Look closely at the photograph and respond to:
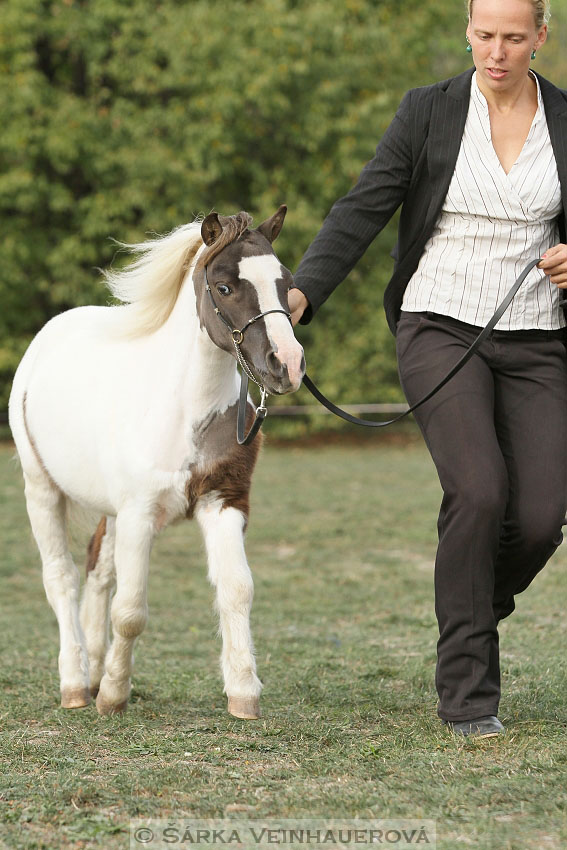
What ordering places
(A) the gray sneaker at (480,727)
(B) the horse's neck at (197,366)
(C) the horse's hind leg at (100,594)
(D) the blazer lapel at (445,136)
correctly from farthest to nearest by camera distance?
(C) the horse's hind leg at (100,594)
(B) the horse's neck at (197,366)
(D) the blazer lapel at (445,136)
(A) the gray sneaker at (480,727)

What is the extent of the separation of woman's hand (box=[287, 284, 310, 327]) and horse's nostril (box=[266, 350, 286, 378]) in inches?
12.5

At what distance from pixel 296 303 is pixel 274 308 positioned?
20 cm

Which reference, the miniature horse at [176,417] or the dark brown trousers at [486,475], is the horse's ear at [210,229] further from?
the dark brown trousers at [486,475]

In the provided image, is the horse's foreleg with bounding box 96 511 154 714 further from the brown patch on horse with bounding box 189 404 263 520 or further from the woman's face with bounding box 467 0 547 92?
the woman's face with bounding box 467 0 547 92

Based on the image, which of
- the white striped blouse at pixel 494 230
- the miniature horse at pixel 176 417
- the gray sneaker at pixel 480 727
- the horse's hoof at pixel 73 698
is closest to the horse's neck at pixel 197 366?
the miniature horse at pixel 176 417

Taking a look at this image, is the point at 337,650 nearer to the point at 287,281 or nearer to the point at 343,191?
the point at 287,281

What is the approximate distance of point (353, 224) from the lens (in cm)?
430

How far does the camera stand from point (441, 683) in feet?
13.1

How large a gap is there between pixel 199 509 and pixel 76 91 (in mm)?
18502

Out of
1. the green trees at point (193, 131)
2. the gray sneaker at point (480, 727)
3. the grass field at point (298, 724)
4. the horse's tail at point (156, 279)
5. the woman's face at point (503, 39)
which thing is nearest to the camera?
the grass field at point (298, 724)

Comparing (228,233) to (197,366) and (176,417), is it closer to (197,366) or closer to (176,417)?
(197,366)

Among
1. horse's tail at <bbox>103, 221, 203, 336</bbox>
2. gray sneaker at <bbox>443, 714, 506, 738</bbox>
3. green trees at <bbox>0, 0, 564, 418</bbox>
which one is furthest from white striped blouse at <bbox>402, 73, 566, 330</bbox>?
green trees at <bbox>0, 0, 564, 418</bbox>

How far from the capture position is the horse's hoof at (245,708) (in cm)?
445

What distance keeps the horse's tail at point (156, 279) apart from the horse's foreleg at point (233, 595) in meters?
0.83
